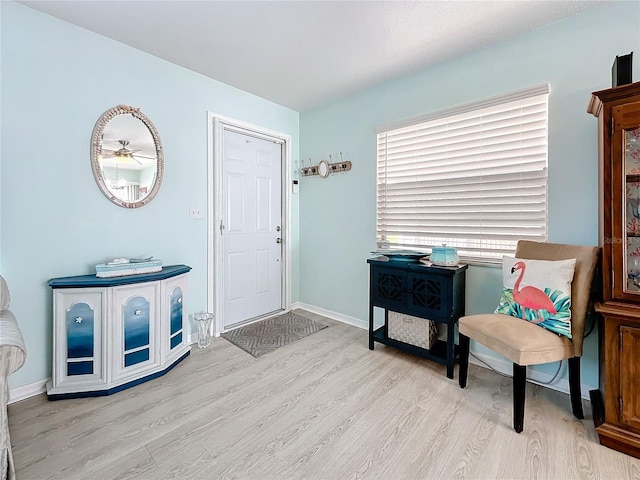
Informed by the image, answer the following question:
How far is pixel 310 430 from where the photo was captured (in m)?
1.66

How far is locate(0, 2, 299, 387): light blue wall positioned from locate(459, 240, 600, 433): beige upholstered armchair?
2.54 meters

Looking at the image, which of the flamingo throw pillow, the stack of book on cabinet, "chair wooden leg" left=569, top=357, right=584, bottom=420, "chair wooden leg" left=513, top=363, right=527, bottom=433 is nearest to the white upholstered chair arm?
the stack of book on cabinet

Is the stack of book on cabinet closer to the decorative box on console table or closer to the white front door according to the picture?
the decorative box on console table

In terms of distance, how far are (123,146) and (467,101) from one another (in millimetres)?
2774

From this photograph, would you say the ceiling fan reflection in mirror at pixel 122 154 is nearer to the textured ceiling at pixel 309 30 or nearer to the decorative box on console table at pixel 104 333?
the textured ceiling at pixel 309 30

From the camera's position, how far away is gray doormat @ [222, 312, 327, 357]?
274 cm

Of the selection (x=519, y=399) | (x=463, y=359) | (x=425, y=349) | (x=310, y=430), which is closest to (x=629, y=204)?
(x=519, y=399)

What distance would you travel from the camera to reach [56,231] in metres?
2.06

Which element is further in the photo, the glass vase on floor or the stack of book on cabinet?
the glass vase on floor

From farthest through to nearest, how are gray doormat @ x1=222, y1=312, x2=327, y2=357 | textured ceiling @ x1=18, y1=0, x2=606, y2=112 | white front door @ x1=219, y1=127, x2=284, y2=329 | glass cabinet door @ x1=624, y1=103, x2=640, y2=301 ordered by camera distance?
white front door @ x1=219, y1=127, x2=284, y2=329 → gray doormat @ x1=222, y1=312, x2=327, y2=357 → textured ceiling @ x1=18, y1=0, x2=606, y2=112 → glass cabinet door @ x1=624, y1=103, x2=640, y2=301

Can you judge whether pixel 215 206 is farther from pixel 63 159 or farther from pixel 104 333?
pixel 104 333

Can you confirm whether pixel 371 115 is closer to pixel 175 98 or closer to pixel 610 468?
pixel 175 98

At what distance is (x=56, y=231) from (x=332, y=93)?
269 cm

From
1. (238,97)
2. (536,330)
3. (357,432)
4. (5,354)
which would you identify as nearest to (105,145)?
(238,97)
